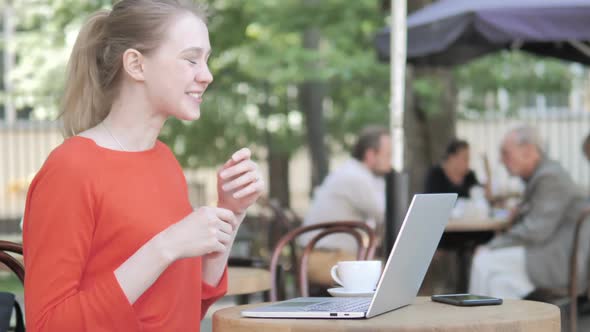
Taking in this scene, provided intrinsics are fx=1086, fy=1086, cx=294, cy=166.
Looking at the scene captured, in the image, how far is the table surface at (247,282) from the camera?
12.5 feet

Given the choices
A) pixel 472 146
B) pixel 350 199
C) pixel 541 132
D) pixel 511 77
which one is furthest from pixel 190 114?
pixel 541 132

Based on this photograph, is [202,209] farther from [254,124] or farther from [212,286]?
[254,124]

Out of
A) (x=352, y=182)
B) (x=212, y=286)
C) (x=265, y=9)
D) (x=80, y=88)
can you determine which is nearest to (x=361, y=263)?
(x=212, y=286)

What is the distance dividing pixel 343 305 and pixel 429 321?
0.25 metres

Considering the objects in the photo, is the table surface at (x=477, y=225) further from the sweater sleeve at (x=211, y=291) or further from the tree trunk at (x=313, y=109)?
the tree trunk at (x=313, y=109)

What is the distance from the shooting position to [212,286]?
2771mm

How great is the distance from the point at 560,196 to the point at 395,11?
7.32ft

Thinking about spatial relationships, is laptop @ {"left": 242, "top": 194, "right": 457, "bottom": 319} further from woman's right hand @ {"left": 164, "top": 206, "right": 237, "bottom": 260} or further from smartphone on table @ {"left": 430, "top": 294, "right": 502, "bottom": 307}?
woman's right hand @ {"left": 164, "top": 206, "right": 237, "bottom": 260}

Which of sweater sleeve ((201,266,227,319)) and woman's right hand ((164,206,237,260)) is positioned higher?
woman's right hand ((164,206,237,260))

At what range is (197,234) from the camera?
2.27 meters

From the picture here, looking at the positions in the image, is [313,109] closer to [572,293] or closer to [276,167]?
[276,167]

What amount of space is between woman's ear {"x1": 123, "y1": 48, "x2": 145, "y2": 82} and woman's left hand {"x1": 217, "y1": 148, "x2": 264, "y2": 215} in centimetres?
30

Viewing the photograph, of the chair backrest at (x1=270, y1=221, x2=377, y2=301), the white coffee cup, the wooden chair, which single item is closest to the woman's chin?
the white coffee cup

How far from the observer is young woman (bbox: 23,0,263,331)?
226 cm
